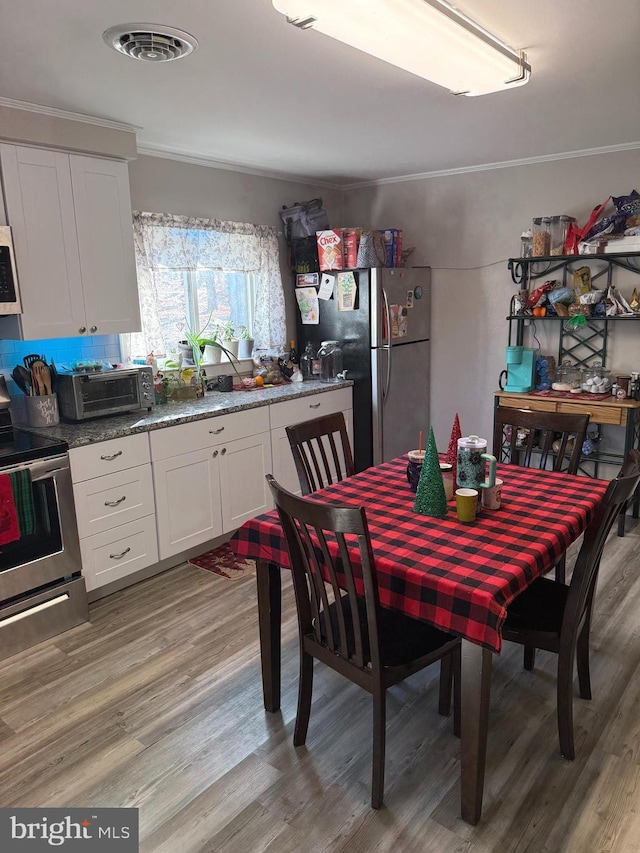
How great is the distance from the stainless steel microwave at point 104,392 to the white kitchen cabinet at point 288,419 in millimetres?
791

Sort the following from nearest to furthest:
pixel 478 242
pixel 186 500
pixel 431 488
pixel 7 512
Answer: pixel 431 488, pixel 7 512, pixel 186 500, pixel 478 242

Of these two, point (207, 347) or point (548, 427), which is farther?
point (207, 347)

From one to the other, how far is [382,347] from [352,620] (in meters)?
2.78

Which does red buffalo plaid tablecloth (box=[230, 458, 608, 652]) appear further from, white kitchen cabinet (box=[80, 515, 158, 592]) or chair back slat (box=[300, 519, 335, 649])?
white kitchen cabinet (box=[80, 515, 158, 592])

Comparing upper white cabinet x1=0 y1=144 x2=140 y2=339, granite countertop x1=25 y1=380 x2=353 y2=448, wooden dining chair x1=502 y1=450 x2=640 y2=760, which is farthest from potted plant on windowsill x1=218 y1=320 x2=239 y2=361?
wooden dining chair x1=502 y1=450 x2=640 y2=760

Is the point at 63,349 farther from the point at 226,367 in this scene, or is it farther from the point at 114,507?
the point at 226,367

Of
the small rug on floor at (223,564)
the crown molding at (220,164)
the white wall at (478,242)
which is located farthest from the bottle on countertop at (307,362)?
the small rug on floor at (223,564)

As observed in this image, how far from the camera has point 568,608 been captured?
1.88m

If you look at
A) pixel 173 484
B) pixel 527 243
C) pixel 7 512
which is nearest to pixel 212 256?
pixel 173 484

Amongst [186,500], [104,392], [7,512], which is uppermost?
[104,392]

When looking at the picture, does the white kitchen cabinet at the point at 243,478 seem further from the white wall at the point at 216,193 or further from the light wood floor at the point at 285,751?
the white wall at the point at 216,193

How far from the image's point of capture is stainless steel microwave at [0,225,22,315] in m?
2.75

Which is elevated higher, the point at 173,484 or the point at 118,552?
the point at 173,484

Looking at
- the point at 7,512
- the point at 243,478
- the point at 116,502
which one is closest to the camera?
the point at 7,512
